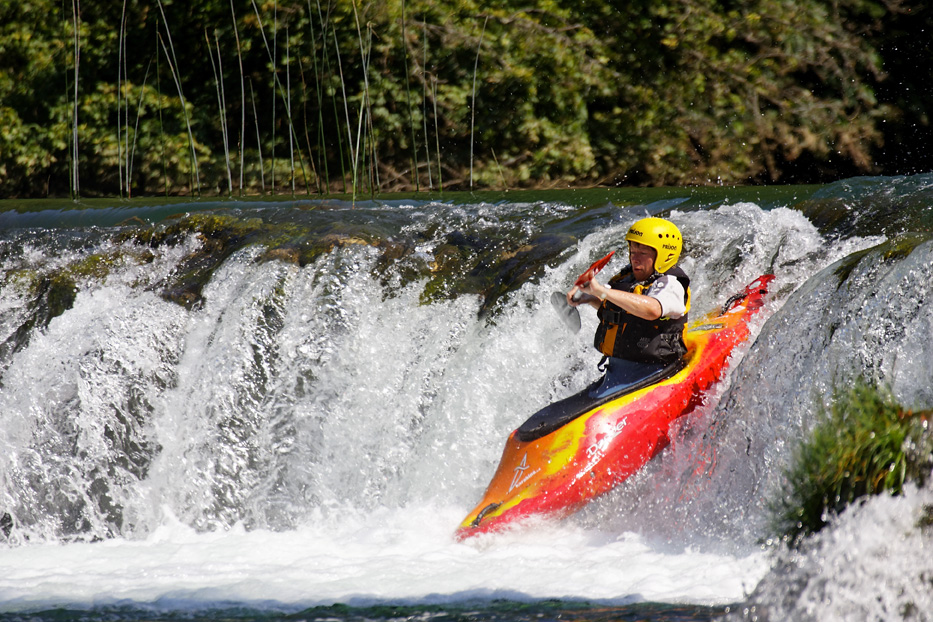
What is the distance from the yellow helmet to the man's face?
2 centimetres

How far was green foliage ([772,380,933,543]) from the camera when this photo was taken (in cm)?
220

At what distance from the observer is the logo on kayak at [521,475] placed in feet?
11.5

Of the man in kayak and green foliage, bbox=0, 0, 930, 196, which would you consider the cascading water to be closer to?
the man in kayak

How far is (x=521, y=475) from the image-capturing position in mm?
3527

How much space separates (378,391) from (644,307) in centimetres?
148

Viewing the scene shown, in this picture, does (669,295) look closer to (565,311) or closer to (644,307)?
(644,307)

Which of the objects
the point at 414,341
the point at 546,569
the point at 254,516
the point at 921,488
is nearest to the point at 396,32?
the point at 414,341

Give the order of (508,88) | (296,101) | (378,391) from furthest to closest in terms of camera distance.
→ (296,101)
(508,88)
(378,391)

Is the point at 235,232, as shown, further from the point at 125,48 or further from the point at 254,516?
the point at 125,48

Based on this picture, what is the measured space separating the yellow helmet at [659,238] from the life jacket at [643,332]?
5 centimetres

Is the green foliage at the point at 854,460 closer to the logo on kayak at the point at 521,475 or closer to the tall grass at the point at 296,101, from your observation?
the logo on kayak at the point at 521,475

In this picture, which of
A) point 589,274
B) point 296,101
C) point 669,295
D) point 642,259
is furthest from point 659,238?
point 296,101

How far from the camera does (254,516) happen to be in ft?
13.4

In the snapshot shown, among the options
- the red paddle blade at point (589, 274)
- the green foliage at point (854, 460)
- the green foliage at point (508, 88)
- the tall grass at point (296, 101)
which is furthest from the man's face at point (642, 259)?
the tall grass at point (296, 101)
